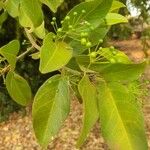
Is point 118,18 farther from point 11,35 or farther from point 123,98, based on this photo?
point 11,35

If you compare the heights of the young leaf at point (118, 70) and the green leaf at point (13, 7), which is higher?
the green leaf at point (13, 7)

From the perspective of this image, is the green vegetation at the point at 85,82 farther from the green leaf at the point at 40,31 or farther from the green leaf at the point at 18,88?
the green leaf at the point at 18,88

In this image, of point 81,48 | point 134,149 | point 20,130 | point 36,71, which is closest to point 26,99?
point 81,48

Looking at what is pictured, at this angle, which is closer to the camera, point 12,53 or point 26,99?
point 12,53

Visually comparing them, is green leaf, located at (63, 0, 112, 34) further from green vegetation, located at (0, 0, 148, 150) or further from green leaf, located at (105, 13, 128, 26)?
green leaf, located at (105, 13, 128, 26)

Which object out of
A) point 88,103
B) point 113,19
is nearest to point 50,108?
point 88,103

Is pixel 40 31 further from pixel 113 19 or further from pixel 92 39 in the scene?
pixel 113 19

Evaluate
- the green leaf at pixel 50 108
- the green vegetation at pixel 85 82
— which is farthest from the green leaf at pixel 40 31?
the green leaf at pixel 50 108
